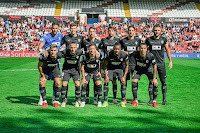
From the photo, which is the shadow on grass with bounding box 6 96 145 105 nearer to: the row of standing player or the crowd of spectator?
the row of standing player

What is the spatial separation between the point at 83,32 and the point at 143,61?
34749 millimetres

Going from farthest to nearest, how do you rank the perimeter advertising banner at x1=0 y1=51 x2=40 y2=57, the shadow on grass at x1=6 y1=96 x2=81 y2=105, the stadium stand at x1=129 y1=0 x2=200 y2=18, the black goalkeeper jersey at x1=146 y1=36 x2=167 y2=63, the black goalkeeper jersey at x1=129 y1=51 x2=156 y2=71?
1. the stadium stand at x1=129 y1=0 x2=200 y2=18
2. the perimeter advertising banner at x1=0 y1=51 x2=40 y2=57
3. the shadow on grass at x1=6 y1=96 x2=81 y2=105
4. the black goalkeeper jersey at x1=146 y1=36 x2=167 y2=63
5. the black goalkeeper jersey at x1=129 y1=51 x2=156 y2=71

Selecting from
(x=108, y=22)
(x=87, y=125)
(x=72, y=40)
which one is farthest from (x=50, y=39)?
(x=108, y=22)

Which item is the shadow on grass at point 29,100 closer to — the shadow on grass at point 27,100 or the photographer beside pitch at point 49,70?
the shadow on grass at point 27,100

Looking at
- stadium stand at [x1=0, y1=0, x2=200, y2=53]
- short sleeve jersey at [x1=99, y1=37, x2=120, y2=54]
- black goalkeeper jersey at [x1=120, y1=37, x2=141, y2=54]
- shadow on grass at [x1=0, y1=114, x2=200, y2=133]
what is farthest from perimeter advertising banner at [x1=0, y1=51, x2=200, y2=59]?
shadow on grass at [x1=0, y1=114, x2=200, y2=133]

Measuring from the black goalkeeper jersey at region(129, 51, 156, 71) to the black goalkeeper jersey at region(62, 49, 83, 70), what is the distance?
5.45 feet

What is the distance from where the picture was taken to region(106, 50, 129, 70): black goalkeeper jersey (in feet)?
27.3

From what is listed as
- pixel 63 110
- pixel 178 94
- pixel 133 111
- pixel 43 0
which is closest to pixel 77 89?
pixel 63 110

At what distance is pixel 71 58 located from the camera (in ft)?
27.1

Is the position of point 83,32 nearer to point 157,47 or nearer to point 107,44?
point 107,44

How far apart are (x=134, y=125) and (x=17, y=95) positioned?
550cm

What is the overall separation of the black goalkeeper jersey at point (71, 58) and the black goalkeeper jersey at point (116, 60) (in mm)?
899

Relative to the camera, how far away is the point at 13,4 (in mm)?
54188

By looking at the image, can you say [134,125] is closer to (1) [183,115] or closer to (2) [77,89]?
(1) [183,115]
